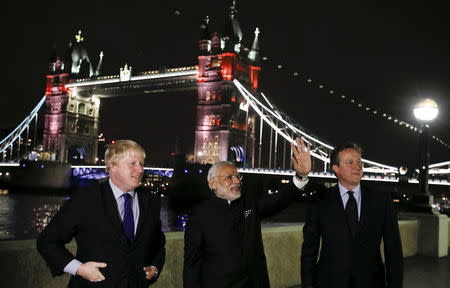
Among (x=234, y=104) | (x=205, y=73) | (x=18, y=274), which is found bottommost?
(x=18, y=274)

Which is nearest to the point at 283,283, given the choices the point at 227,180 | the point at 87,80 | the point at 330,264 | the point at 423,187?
the point at 330,264

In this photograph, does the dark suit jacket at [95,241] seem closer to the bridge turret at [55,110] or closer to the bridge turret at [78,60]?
the bridge turret at [55,110]

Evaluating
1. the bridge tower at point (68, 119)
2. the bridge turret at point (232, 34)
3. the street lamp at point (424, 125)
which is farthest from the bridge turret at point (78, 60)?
the street lamp at point (424, 125)

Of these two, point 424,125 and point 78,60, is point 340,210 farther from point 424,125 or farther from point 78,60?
point 78,60

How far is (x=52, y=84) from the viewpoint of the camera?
74000 mm

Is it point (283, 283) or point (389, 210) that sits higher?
point (389, 210)

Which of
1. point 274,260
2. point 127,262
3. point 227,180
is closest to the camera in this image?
point 127,262

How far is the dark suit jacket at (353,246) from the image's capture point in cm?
317

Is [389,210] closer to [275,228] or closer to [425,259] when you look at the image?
[275,228]

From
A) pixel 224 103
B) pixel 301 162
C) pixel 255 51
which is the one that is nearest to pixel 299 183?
pixel 301 162

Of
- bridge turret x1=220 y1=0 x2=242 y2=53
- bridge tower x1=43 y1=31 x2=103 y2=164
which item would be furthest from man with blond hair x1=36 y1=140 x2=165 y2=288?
bridge tower x1=43 y1=31 x2=103 y2=164

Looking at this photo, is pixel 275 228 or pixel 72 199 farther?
pixel 275 228

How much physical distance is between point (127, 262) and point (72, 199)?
44cm

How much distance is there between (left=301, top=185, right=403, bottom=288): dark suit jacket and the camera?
125 inches
